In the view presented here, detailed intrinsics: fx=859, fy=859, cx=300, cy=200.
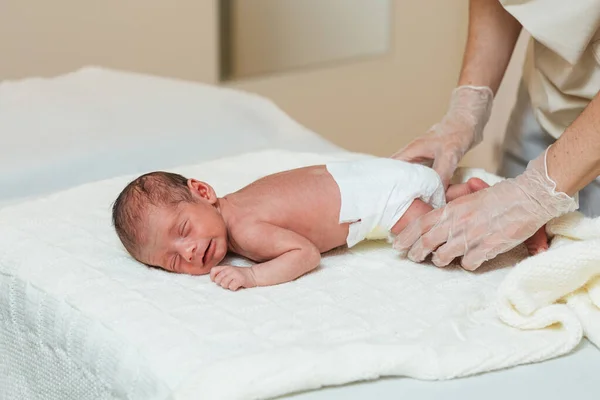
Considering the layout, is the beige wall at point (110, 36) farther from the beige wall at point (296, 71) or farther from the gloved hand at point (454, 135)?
the gloved hand at point (454, 135)

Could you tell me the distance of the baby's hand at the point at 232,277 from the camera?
3.88 ft

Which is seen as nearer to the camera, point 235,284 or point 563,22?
point 235,284

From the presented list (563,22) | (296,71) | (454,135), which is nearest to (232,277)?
(454,135)

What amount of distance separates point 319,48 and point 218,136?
3.79 ft

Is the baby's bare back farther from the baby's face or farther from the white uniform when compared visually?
the white uniform

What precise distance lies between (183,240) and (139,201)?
9 cm

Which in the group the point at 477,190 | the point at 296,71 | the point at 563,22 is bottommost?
the point at 296,71

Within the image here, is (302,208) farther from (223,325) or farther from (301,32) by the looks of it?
(301,32)

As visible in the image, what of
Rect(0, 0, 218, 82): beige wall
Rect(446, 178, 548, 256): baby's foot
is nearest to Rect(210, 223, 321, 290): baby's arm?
Rect(446, 178, 548, 256): baby's foot

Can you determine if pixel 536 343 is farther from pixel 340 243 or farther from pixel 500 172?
pixel 500 172

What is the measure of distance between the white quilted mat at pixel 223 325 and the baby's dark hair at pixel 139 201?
0.04m

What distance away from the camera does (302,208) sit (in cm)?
132

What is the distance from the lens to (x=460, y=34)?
331 cm

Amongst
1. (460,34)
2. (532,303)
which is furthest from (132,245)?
(460,34)
